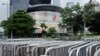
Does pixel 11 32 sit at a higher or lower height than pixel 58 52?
lower

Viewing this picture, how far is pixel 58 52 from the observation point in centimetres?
537

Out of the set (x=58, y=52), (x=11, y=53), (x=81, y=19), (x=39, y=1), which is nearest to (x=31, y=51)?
(x=58, y=52)

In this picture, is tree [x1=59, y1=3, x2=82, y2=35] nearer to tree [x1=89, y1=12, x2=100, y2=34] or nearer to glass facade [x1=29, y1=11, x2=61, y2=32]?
tree [x1=89, y1=12, x2=100, y2=34]

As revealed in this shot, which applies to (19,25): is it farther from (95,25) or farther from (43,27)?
(43,27)

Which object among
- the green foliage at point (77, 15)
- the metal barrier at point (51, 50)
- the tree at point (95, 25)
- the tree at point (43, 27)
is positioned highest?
the metal barrier at point (51, 50)

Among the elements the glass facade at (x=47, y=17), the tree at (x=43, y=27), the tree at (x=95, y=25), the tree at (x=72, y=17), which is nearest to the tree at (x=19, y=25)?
the tree at (x=72, y=17)

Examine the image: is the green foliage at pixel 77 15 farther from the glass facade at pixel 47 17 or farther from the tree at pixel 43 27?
the glass facade at pixel 47 17

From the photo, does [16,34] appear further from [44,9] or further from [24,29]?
[44,9]

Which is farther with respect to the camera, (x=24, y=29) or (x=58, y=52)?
(x=24, y=29)

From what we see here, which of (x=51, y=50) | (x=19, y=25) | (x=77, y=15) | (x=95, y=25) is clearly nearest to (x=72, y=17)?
(x=77, y=15)

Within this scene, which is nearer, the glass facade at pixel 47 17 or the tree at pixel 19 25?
the tree at pixel 19 25

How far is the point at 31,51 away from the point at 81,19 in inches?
1930

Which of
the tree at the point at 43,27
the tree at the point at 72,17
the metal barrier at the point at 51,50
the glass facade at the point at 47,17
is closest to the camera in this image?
the metal barrier at the point at 51,50

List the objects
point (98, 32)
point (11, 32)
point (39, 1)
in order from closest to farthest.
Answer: point (11, 32) < point (98, 32) < point (39, 1)
